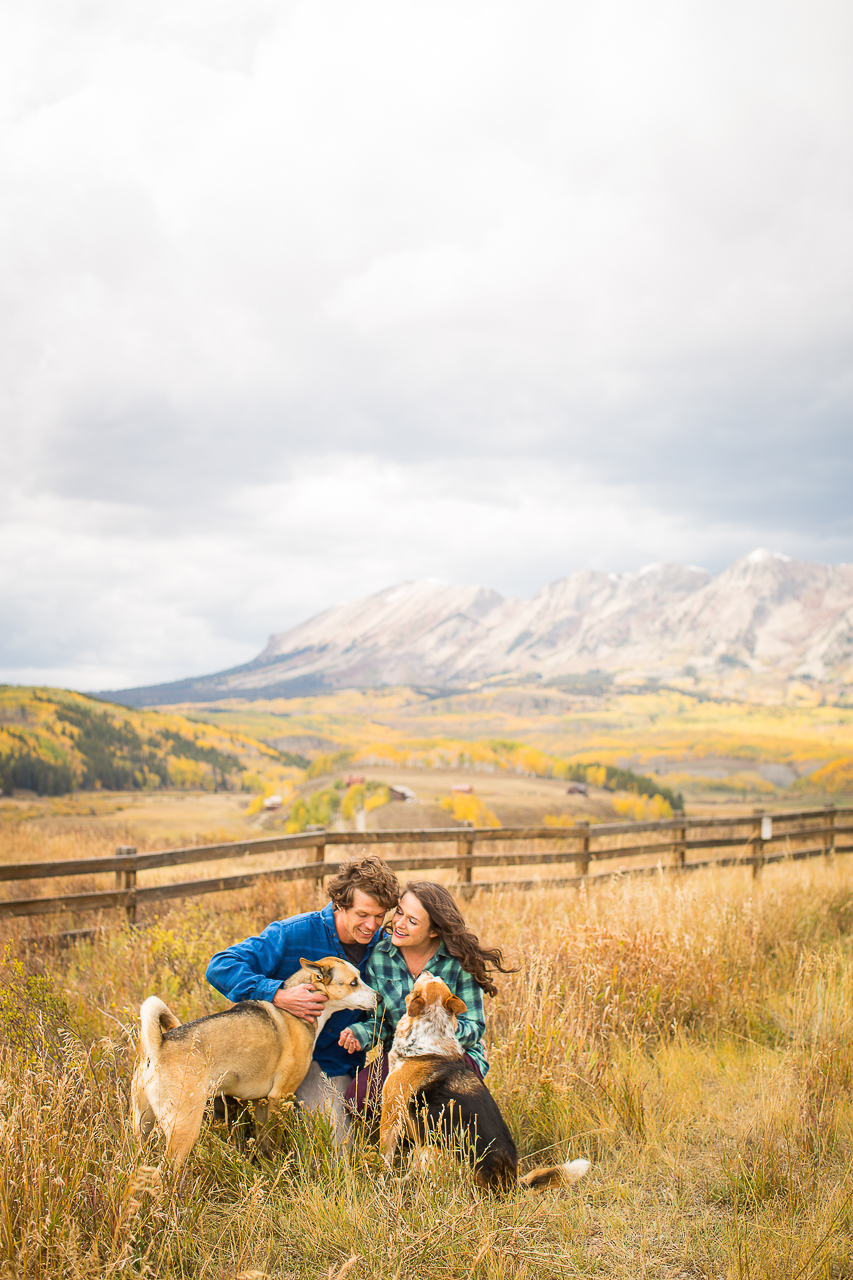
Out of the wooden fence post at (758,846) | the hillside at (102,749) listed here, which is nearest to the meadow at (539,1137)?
the wooden fence post at (758,846)

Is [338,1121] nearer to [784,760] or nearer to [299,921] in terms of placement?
[299,921]

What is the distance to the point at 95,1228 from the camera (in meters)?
2.26

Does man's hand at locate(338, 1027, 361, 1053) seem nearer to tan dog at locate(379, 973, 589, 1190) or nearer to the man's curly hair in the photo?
tan dog at locate(379, 973, 589, 1190)

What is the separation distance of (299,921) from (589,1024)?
80.4 inches

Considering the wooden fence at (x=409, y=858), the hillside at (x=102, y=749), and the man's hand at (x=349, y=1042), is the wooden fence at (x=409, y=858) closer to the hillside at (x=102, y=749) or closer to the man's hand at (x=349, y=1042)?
the man's hand at (x=349, y=1042)

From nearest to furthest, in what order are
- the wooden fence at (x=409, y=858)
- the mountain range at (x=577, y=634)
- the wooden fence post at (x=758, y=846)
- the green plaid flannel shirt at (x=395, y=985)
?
the green plaid flannel shirt at (x=395, y=985) → the wooden fence at (x=409, y=858) → the wooden fence post at (x=758, y=846) → the mountain range at (x=577, y=634)

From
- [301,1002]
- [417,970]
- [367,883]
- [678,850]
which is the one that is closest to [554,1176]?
[417,970]

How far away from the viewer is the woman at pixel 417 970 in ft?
10.1

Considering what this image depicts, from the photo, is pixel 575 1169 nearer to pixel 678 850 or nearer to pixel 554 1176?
pixel 554 1176

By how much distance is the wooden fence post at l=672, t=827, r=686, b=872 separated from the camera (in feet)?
32.8

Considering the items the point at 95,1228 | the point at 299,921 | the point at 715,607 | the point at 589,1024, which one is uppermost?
the point at 715,607

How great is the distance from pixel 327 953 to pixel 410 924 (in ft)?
1.48

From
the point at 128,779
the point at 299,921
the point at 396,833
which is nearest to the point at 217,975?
the point at 299,921

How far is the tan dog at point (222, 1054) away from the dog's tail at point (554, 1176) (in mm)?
920
